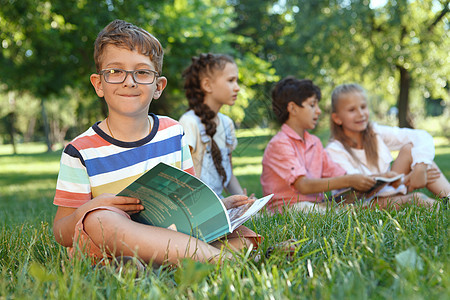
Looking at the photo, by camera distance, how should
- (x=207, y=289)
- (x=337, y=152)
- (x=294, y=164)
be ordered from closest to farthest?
(x=207, y=289) < (x=294, y=164) < (x=337, y=152)

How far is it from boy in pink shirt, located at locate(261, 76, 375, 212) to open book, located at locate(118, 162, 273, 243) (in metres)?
1.64

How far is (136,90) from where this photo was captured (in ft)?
7.02

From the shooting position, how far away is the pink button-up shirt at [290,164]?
357cm

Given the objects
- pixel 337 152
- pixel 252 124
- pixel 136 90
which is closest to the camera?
pixel 136 90

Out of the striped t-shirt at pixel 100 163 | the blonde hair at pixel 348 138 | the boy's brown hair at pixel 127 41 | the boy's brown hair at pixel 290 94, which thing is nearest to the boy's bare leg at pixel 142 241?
the striped t-shirt at pixel 100 163

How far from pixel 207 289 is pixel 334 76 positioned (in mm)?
16688

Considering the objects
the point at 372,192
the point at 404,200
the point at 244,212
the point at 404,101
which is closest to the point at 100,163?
the point at 244,212

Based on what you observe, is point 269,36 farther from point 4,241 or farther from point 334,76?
point 4,241

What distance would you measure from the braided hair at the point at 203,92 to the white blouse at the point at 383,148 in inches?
42.0

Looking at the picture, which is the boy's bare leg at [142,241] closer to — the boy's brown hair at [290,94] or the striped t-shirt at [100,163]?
the striped t-shirt at [100,163]

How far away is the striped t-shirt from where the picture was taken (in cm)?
203

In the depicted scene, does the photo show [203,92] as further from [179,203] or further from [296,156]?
[179,203]

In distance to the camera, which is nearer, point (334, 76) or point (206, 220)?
point (206, 220)

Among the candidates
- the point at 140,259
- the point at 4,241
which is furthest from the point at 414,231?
the point at 4,241
